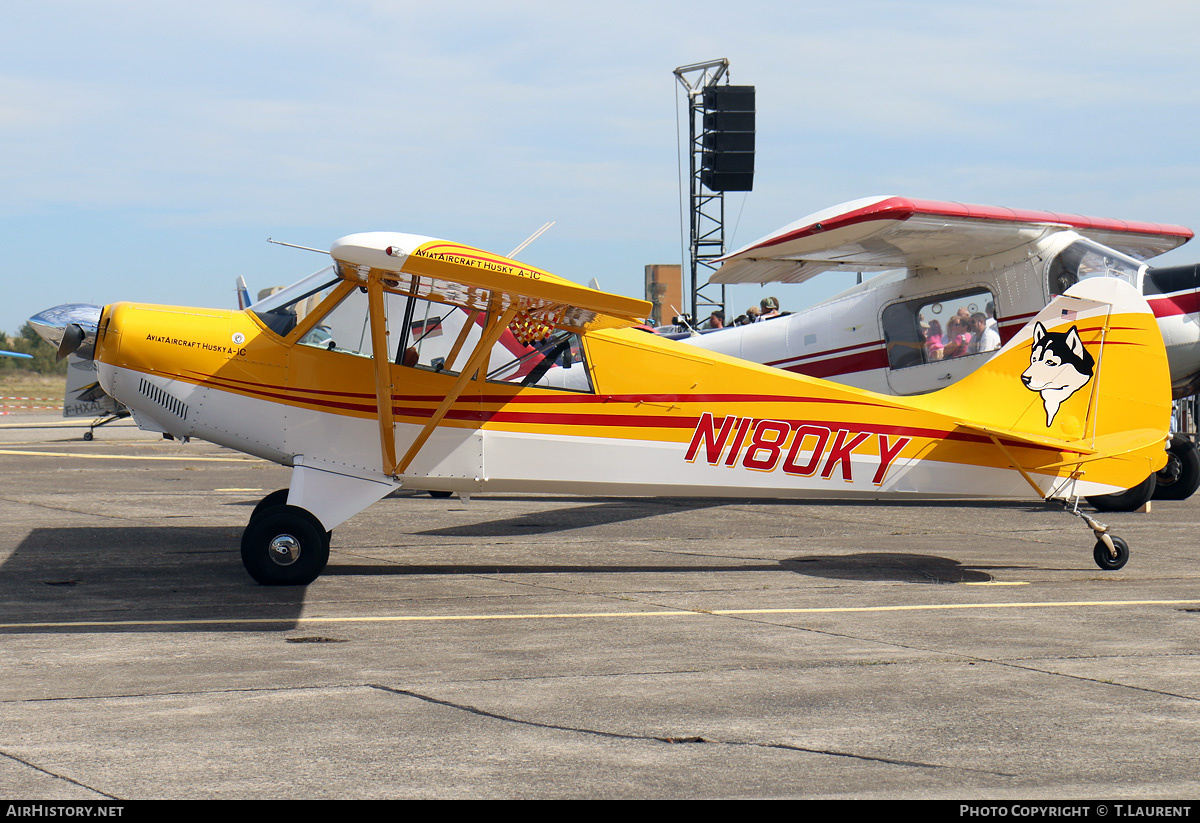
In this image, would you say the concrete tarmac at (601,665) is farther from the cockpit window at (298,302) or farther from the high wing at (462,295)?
the cockpit window at (298,302)

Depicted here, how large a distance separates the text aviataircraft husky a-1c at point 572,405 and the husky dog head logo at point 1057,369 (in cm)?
2

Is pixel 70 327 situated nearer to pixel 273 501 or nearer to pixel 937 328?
pixel 273 501

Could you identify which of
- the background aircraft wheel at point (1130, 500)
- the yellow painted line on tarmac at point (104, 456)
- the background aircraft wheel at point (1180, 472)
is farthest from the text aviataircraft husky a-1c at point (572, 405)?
the yellow painted line on tarmac at point (104, 456)

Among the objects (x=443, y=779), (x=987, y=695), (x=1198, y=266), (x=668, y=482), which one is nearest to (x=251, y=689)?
(x=443, y=779)

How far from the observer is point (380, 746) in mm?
4355

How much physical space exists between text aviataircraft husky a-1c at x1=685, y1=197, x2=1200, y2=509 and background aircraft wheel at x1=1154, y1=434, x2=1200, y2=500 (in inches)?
0.5

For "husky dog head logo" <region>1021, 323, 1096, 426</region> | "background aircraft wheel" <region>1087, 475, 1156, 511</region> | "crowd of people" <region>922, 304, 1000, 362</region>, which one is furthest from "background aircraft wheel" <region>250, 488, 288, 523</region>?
"background aircraft wheel" <region>1087, 475, 1156, 511</region>

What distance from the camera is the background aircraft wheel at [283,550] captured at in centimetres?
775

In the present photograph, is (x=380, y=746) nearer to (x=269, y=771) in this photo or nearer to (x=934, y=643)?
(x=269, y=771)

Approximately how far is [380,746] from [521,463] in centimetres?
421

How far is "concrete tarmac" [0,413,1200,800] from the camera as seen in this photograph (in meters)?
4.08

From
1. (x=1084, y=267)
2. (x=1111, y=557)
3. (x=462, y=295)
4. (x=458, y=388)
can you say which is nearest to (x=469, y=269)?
(x=462, y=295)

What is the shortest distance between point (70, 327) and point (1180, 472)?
11.9 metres

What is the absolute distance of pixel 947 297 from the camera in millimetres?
12586
